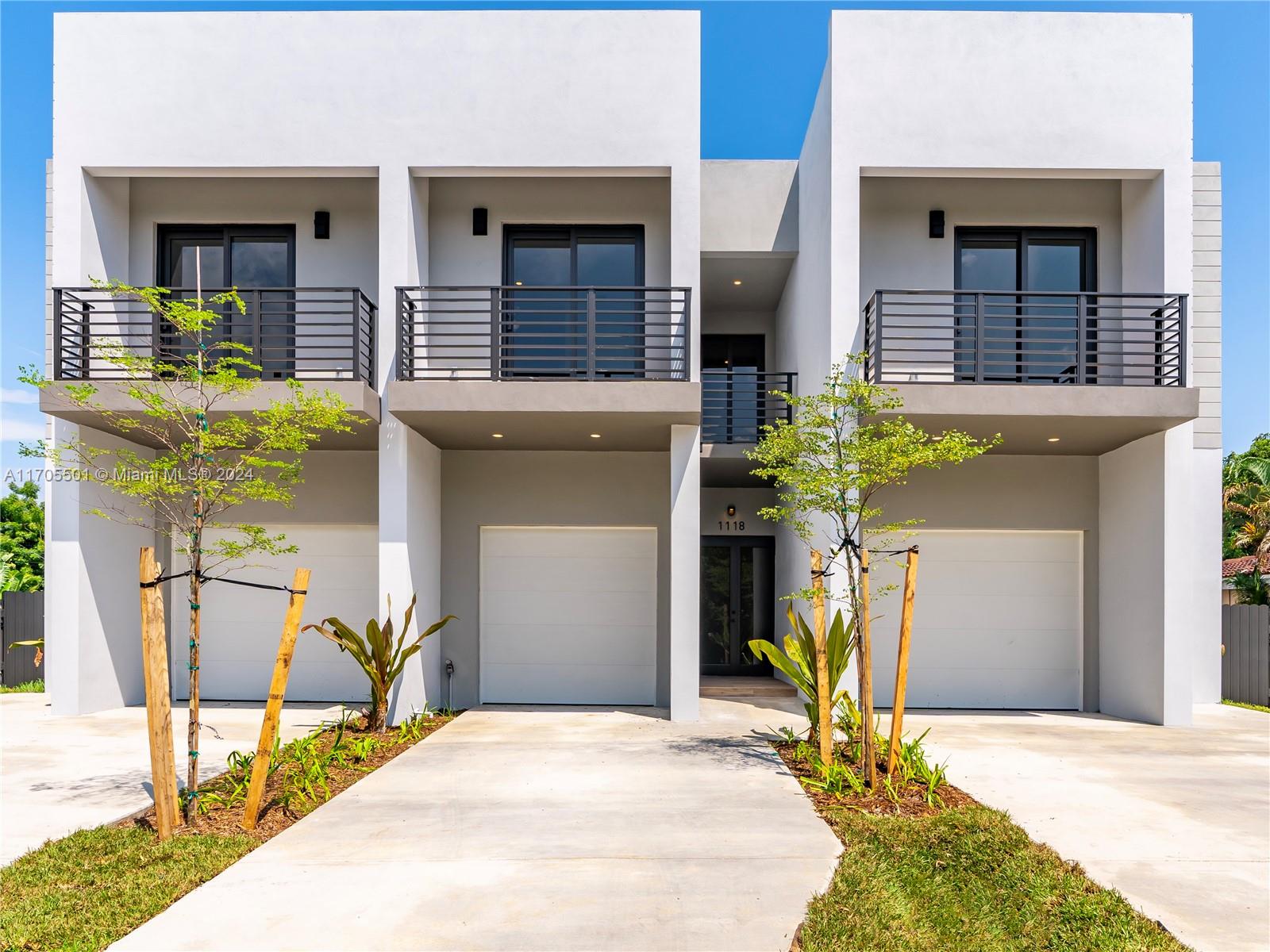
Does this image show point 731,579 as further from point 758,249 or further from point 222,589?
point 222,589

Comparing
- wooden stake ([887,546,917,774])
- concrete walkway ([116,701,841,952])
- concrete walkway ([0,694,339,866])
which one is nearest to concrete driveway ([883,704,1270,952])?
wooden stake ([887,546,917,774])

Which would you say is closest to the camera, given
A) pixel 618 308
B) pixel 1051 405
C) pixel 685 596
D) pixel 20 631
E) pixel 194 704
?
pixel 194 704

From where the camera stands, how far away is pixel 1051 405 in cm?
910

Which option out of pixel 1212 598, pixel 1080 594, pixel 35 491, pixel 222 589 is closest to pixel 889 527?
pixel 1080 594

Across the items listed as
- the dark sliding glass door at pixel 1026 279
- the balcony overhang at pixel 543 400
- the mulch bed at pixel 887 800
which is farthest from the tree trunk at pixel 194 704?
the dark sliding glass door at pixel 1026 279

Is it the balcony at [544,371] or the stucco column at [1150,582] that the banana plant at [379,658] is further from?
the stucco column at [1150,582]

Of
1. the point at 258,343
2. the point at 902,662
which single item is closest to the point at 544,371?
the point at 258,343

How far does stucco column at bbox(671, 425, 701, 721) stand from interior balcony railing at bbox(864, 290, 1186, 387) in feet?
8.29

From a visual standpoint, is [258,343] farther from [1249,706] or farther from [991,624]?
[1249,706]

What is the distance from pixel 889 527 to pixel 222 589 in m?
8.92

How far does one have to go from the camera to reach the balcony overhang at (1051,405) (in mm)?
9078

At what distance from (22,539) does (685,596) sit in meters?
17.7

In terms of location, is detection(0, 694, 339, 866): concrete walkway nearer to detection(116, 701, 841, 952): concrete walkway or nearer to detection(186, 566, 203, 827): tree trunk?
detection(186, 566, 203, 827): tree trunk

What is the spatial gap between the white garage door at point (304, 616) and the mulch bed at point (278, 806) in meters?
2.37
